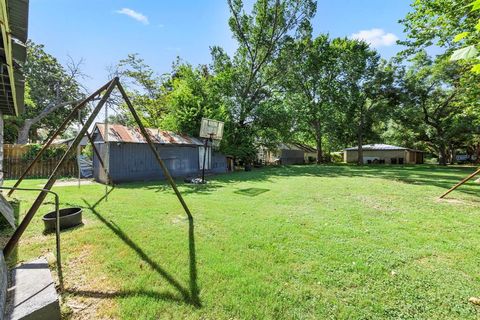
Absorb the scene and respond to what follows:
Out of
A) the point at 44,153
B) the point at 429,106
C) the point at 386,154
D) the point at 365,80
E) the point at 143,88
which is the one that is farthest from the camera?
the point at 386,154

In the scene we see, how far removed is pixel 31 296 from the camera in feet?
6.93

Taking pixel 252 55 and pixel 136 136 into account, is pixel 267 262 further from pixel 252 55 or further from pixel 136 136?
pixel 252 55

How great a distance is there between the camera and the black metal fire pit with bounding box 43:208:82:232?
4289 millimetres

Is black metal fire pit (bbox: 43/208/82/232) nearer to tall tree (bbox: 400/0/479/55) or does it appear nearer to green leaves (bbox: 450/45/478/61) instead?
green leaves (bbox: 450/45/478/61)

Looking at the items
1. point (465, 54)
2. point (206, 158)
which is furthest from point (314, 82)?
point (465, 54)

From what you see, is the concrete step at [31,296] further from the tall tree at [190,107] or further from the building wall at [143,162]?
the tall tree at [190,107]

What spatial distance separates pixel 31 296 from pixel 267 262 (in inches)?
98.1

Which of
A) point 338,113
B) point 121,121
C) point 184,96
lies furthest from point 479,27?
point 338,113

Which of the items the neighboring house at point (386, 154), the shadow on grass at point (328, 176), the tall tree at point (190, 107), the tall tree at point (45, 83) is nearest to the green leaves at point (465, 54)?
the shadow on grass at point (328, 176)

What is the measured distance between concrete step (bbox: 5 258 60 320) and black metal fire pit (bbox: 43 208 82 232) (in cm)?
201

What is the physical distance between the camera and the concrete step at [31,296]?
195 cm

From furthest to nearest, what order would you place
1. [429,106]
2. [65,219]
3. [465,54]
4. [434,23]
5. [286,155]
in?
[286,155]
[429,106]
[434,23]
[65,219]
[465,54]

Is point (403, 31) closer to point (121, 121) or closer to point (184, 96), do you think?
point (184, 96)

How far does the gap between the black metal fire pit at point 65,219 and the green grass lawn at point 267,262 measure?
231 mm
